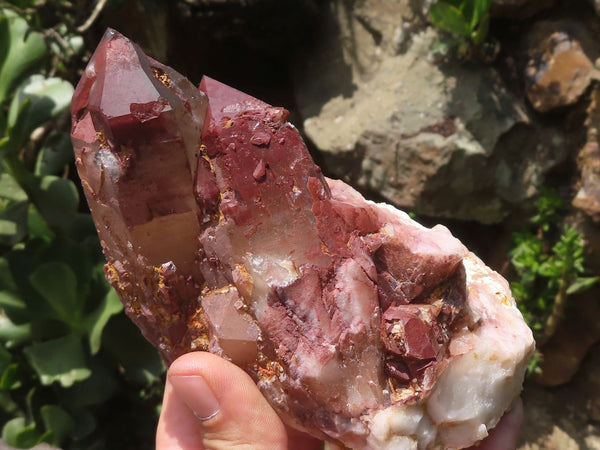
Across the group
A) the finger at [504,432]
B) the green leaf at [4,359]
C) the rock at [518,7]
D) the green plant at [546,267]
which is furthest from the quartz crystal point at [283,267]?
the rock at [518,7]

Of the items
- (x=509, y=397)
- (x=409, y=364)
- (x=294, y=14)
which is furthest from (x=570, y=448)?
(x=294, y=14)

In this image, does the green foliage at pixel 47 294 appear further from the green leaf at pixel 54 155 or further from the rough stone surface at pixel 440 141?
the rough stone surface at pixel 440 141

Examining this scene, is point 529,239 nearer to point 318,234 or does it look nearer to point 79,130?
point 318,234

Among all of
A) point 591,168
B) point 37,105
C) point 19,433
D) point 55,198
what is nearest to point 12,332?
point 19,433

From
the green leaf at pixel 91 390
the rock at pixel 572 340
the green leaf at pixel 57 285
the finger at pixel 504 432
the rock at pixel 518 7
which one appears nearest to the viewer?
the finger at pixel 504 432

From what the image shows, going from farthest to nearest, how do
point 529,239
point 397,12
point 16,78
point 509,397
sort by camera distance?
point 397,12, point 529,239, point 16,78, point 509,397

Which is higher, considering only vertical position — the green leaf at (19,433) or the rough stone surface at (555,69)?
the rough stone surface at (555,69)

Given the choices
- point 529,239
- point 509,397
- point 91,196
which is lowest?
point 529,239
